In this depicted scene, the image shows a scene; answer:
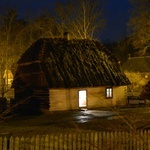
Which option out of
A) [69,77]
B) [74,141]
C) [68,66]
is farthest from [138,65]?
[74,141]

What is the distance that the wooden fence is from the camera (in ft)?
44.5

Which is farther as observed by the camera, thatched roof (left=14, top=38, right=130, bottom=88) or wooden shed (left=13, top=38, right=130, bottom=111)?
thatched roof (left=14, top=38, right=130, bottom=88)

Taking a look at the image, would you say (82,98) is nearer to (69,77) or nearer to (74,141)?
(69,77)

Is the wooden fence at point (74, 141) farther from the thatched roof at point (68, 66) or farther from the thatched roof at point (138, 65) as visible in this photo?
the thatched roof at point (138, 65)

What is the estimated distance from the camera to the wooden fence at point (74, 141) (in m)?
13.6

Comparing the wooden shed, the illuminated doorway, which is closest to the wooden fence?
the wooden shed

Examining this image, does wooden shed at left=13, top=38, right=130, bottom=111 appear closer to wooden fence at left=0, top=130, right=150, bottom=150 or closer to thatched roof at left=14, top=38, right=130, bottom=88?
thatched roof at left=14, top=38, right=130, bottom=88

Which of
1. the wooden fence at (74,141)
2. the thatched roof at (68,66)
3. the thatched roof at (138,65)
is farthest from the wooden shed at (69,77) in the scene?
the thatched roof at (138,65)

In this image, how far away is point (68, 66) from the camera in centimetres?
3856

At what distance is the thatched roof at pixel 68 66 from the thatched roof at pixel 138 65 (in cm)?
3651

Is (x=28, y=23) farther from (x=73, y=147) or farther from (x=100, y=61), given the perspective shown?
(x=73, y=147)

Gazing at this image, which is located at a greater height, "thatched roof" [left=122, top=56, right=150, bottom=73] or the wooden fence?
"thatched roof" [left=122, top=56, right=150, bottom=73]

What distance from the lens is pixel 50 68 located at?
1464 inches

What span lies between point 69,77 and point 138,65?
45733 mm
